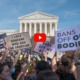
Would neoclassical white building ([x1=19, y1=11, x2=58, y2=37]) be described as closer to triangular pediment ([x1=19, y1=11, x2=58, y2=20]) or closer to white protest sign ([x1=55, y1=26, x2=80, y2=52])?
triangular pediment ([x1=19, y1=11, x2=58, y2=20])

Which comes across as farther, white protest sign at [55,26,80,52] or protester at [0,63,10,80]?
white protest sign at [55,26,80,52]

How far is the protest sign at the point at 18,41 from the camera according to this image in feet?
24.1

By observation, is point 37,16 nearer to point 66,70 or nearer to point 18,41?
point 18,41

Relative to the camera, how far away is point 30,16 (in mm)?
81375

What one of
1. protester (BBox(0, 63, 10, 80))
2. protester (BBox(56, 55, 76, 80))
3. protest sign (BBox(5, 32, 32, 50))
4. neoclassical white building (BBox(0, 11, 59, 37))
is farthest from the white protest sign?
neoclassical white building (BBox(0, 11, 59, 37))

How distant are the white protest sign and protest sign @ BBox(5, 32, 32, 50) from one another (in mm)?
1278

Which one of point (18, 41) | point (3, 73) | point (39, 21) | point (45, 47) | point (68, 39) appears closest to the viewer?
point (3, 73)

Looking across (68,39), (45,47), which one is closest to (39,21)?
(45,47)

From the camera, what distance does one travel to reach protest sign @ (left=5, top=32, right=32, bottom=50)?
735 centimetres

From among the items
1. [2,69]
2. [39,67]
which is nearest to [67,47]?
[39,67]

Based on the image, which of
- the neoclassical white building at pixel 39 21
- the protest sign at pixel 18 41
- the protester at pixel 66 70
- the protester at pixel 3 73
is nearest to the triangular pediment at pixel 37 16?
the neoclassical white building at pixel 39 21

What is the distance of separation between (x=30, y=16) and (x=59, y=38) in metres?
75.5

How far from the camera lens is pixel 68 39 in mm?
6188

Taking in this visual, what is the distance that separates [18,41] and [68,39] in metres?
2.06
